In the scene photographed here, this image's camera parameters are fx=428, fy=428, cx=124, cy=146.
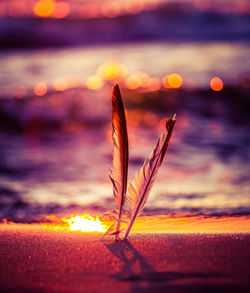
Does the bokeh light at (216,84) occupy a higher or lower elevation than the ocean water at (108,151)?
higher

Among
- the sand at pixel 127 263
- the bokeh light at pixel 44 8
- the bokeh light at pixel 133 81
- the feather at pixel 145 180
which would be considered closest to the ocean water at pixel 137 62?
the bokeh light at pixel 133 81

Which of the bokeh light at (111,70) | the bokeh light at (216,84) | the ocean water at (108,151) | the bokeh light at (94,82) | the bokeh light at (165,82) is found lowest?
the ocean water at (108,151)

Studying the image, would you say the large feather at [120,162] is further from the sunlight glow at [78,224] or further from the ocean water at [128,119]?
the ocean water at [128,119]

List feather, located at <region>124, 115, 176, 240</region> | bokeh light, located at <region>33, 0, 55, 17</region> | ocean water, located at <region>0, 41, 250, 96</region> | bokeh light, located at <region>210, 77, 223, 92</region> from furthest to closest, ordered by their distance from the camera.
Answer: bokeh light, located at <region>33, 0, 55, 17</region> < ocean water, located at <region>0, 41, 250, 96</region> < bokeh light, located at <region>210, 77, 223, 92</region> < feather, located at <region>124, 115, 176, 240</region>

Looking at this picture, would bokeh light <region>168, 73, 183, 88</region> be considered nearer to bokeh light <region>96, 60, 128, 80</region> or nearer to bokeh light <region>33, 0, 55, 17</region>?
bokeh light <region>96, 60, 128, 80</region>

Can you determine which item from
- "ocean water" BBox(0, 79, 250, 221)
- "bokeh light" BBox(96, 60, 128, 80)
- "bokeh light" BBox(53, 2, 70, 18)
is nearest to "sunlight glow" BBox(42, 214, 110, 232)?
"ocean water" BBox(0, 79, 250, 221)

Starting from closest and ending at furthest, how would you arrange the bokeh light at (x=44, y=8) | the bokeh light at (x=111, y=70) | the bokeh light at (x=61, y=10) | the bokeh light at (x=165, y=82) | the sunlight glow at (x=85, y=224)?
1. the sunlight glow at (x=85, y=224)
2. the bokeh light at (x=165, y=82)
3. the bokeh light at (x=111, y=70)
4. the bokeh light at (x=61, y=10)
5. the bokeh light at (x=44, y=8)

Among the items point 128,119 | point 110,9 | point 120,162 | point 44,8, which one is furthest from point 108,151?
point 44,8
